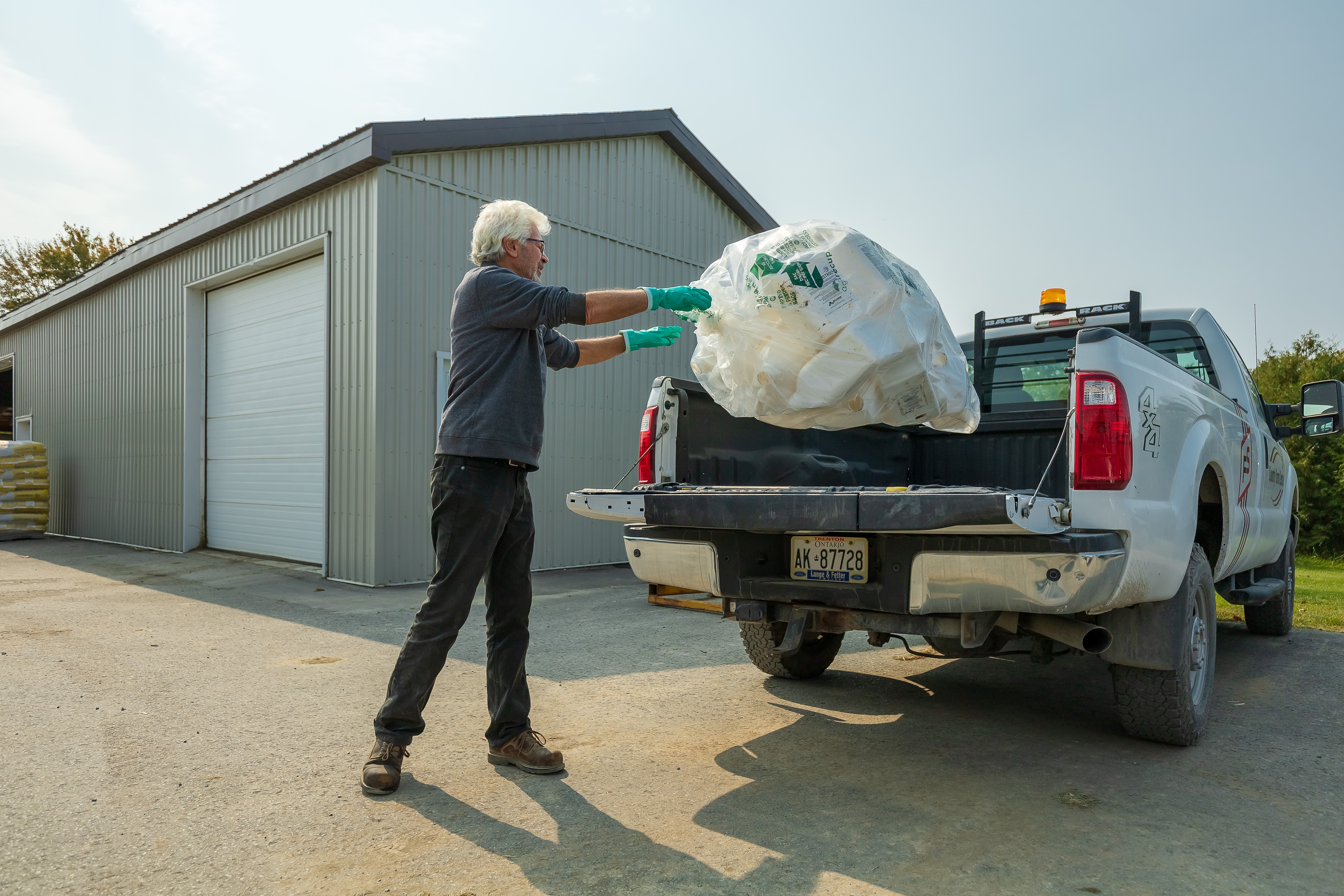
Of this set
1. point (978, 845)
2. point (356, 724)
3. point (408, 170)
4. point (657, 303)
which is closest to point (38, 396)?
point (408, 170)

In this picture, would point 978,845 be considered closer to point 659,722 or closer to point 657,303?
point 659,722

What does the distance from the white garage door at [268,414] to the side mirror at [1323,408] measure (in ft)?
26.7

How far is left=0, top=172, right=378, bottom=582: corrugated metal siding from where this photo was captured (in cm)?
844

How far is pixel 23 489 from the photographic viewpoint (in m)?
13.8

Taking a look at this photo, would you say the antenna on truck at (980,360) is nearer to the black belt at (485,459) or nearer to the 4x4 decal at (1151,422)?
the 4x4 decal at (1151,422)

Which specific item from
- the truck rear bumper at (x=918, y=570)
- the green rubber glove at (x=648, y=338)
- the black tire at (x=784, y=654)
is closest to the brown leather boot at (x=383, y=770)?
the truck rear bumper at (x=918, y=570)

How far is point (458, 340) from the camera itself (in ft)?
10.4

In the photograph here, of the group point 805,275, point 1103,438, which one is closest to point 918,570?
point 1103,438

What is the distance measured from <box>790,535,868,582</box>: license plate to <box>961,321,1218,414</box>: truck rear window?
195cm

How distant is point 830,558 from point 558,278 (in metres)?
7.39

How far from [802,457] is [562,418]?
5968 mm

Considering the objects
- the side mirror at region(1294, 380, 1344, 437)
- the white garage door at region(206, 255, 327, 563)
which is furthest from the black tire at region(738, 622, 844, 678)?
the white garage door at region(206, 255, 327, 563)

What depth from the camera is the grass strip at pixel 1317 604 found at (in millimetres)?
6855

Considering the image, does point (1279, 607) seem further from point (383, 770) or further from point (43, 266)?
point (43, 266)
